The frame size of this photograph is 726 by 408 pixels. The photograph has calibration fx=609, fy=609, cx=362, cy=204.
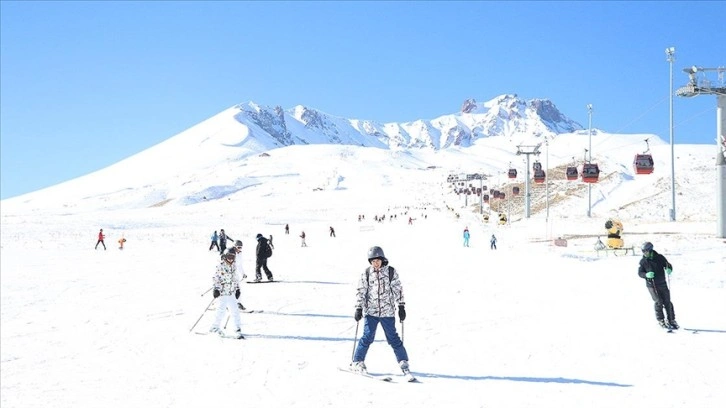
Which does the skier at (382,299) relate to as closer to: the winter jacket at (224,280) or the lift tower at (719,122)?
the winter jacket at (224,280)

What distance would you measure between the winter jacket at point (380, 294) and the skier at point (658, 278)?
5495 mm

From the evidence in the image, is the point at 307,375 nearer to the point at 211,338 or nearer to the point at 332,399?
the point at 332,399

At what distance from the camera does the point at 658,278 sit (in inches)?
446

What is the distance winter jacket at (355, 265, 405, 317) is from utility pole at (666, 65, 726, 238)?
2593 centimetres

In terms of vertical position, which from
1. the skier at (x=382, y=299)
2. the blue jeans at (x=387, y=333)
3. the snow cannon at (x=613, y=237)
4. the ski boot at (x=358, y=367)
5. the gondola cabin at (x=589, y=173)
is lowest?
the ski boot at (x=358, y=367)

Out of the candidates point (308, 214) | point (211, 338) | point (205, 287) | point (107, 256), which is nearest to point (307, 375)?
point (211, 338)

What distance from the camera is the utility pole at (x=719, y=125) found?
2862cm

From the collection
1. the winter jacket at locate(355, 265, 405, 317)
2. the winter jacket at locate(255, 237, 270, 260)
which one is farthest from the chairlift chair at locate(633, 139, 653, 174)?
the winter jacket at locate(355, 265, 405, 317)

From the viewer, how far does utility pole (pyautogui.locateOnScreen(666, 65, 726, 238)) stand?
28.6 m

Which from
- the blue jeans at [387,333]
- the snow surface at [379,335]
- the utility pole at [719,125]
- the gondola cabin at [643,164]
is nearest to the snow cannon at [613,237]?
the snow surface at [379,335]

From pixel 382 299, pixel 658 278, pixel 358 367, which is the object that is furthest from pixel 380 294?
pixel 658 278

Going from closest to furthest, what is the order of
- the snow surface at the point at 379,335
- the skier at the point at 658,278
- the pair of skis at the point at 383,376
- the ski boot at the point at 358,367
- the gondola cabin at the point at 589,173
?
the snow surface at the point at 379,335, the pair of skis at the point at 383,376, the ski boot at the point at 358,367, the skier at the point at 658,278, the gondola cabin at the point at 589,173

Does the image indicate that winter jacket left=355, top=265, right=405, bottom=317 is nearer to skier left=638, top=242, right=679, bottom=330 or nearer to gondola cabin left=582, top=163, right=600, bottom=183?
skier left=638, top=242, right=679, bottom=330

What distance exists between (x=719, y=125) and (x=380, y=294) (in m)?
27.0
